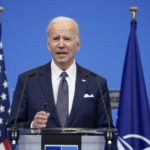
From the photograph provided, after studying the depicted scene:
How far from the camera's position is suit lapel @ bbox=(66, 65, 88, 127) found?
7.06 ft

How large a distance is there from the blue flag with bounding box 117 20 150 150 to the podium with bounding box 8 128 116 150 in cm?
176

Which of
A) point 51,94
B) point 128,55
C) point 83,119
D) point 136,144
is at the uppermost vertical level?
point 128,55

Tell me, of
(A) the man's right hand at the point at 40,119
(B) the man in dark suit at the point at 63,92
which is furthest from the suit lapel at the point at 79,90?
(A) the man's right hand at the point at 40,119

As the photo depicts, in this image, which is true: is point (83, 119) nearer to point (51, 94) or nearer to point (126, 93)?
point (51, 94)

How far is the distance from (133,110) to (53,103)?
153cm

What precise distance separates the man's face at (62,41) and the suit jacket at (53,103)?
0.13 meters

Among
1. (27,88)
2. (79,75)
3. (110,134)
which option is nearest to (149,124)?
(79,75)

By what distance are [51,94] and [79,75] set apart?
0.24 m

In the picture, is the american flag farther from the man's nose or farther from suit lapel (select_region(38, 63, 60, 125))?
the man's nose

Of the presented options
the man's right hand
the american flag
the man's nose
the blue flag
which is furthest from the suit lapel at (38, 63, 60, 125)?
the american flag

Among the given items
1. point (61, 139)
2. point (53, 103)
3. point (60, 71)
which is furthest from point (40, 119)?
point (60, 71)

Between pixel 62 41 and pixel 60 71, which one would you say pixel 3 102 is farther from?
pixel 62 41

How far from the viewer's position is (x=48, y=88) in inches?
88.4

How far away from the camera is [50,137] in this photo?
1.69m
